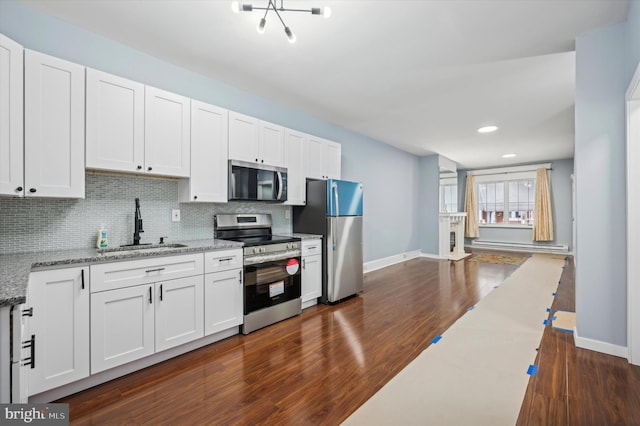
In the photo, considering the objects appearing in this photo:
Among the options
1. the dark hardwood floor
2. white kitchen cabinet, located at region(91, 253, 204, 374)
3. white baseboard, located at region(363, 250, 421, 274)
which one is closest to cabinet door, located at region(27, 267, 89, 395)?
white kitchen cabinet, located at region(91, 253, 204, 374)

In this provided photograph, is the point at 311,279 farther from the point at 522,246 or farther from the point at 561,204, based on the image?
the point at 561,204

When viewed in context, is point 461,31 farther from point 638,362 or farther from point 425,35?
point 638,362

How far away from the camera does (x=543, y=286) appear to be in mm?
4645

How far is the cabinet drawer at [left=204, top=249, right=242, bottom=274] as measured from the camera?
2623 mm

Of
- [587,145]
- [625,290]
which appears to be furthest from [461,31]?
[625,290]

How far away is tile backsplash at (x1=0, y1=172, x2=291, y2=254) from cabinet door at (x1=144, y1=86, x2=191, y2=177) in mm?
299

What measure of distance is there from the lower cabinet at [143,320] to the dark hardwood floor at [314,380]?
191 millimetres

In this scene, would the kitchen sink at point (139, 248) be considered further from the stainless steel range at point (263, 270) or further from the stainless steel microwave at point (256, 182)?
the stainless steel microwave at point (256, 182)

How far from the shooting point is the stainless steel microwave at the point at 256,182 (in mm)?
3098

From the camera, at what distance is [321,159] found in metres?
4.17

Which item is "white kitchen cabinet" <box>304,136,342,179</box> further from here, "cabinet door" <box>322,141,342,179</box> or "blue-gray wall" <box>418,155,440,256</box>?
"blue-gray wall" <box>418,155,440,256</box>

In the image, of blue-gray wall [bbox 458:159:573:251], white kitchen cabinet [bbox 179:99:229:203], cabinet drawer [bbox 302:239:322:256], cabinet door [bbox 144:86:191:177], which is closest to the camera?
cabinet door [bbox 144:86:191:177]

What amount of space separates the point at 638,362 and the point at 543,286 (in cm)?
259

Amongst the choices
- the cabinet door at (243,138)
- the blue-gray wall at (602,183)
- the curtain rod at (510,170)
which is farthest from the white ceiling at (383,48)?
the curtain rod at (510,170)
